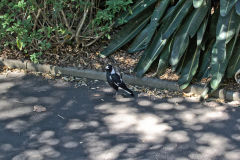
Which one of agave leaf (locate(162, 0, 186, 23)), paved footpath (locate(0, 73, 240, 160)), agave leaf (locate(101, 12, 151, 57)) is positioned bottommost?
paved footpath (locate(0, 73, 240, 160))

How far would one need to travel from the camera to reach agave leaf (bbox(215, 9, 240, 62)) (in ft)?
19.4

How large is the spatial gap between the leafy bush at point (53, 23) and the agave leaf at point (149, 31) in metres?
0.50

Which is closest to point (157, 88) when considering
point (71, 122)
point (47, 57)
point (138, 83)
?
point (138, 83)

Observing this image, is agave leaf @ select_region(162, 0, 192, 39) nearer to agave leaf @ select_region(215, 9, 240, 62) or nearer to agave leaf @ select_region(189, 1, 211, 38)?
agave leaf @ select_region(189, 1, 211, 38)

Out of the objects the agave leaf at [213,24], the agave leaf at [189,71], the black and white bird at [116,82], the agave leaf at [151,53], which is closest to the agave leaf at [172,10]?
the agave leaf at [151,53]

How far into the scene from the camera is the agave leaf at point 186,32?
6.28m

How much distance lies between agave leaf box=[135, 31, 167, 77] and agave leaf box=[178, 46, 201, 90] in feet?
1.71

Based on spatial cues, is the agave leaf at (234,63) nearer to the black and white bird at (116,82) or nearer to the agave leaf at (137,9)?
the black and white bird at (116,82)

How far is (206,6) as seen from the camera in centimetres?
631

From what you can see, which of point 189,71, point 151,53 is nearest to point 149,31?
point 151,53

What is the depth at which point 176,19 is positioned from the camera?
6410 mm

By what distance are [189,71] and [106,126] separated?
1.77m

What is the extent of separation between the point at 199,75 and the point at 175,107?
2.92 ft

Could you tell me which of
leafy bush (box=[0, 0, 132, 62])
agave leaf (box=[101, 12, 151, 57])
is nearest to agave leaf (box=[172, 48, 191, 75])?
agave leaf (box=[101, 12, 151, 57])
